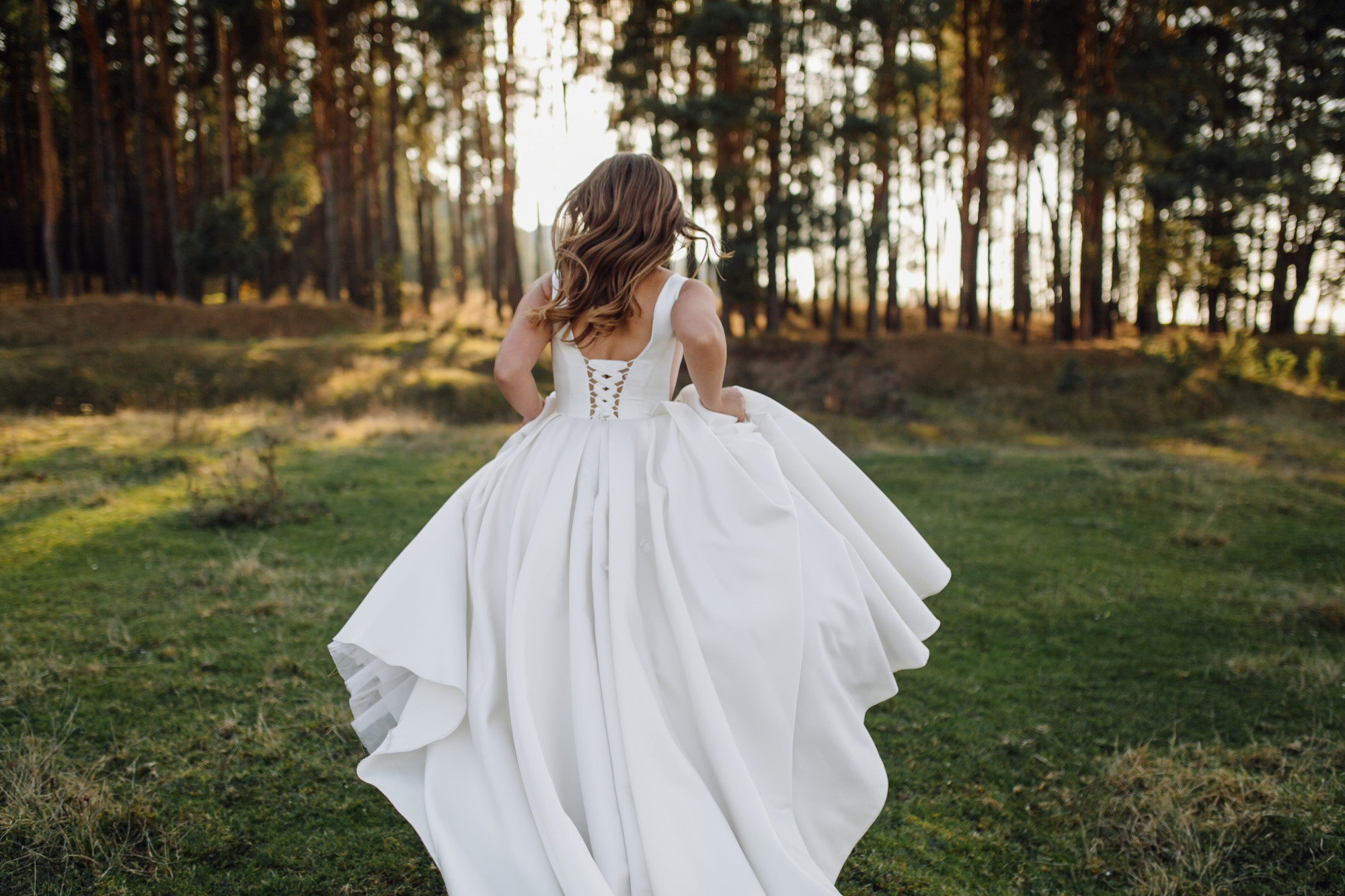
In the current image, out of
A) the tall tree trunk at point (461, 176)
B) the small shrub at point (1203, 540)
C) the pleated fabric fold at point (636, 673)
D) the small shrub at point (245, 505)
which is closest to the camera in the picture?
the pleated fabric fold at point (636, 673)

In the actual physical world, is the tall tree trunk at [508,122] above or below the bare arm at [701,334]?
Result: above

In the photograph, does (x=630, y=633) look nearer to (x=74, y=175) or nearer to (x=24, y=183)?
(x=74, y=175)

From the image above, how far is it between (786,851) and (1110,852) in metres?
1.77

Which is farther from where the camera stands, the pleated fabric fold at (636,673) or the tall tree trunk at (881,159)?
the tall tree trunk at (881,159)

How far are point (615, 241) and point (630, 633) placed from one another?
1.26 metres

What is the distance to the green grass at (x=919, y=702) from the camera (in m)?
2.91

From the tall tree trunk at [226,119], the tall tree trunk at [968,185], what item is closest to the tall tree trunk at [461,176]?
the tall tree trunk at [226,119]

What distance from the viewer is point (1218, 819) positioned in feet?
10.3

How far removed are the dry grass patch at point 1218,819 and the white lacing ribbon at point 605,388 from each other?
2.54 meters

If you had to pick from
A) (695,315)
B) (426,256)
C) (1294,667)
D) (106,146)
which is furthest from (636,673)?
(426,256)

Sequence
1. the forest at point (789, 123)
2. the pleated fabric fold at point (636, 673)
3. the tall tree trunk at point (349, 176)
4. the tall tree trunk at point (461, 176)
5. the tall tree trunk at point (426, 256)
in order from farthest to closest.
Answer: the tall tree trunk at point (461, 176) < the tall tree trunk at point (426, 256) < the tall tree trunk at point (349, 176) < the forest at point (789, 123) < the pleated fabric fold at point (636, 673)

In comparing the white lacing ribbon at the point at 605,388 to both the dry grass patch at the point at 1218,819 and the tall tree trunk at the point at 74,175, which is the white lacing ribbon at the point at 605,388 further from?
the tall tree trunk at the point at 74,175

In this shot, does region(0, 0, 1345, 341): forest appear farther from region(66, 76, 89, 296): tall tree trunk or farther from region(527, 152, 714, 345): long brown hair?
region(527, 152, 714, 345): long brown hair

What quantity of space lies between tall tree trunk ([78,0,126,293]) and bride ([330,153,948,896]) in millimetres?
27792
